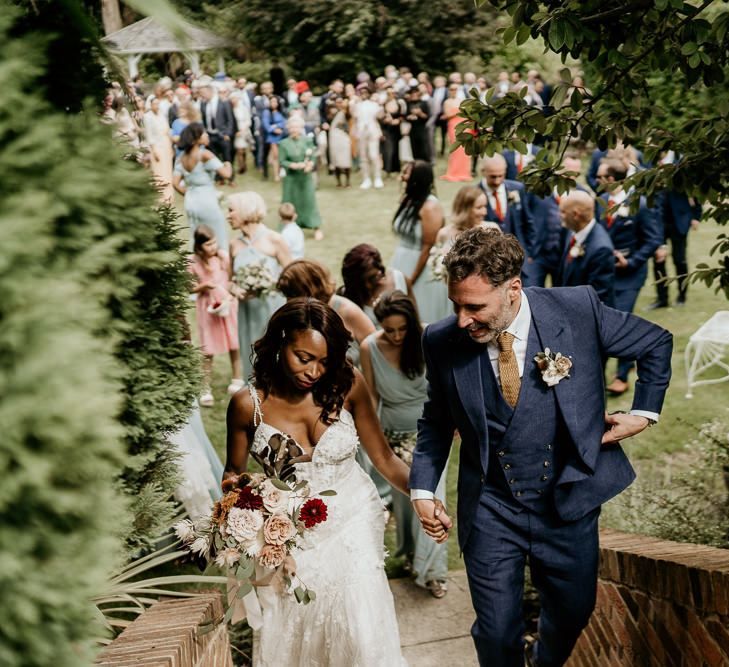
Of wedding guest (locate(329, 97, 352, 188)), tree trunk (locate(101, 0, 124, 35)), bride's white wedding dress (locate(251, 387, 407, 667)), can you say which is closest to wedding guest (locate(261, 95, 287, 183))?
wedding guest (locate(329, 97, 352, 188))

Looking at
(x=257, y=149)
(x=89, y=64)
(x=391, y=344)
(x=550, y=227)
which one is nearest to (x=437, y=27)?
(x=257, y=149)

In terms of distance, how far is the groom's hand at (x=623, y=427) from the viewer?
3682 millimetres

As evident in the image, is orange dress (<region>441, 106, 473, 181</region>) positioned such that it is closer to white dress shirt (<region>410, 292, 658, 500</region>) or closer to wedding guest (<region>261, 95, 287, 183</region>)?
wedding guest (<region>261, 95, 287, 183</region>)

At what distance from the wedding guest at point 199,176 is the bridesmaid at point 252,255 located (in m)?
3.07

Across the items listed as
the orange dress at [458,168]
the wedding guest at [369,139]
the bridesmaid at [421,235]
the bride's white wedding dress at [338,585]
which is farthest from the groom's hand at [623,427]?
the orange dress at [458,168]

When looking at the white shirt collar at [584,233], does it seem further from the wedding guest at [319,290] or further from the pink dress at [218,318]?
the pink dress at [218,318]

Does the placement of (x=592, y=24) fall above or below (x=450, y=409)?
above

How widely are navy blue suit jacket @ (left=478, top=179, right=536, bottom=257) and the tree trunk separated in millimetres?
5934

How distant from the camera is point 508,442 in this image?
358 centimetres

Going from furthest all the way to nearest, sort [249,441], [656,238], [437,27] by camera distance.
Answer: [437,27], [656,238], [249,441]

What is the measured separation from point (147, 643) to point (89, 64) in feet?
5.53

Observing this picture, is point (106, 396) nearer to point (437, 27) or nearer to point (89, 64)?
point (89, 64)

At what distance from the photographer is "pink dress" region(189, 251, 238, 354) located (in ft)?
27.8

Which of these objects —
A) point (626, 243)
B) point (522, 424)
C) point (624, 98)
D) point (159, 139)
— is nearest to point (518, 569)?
point (522, 424)
